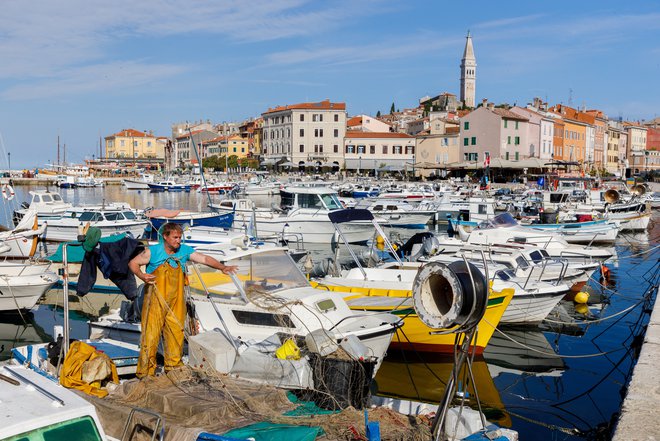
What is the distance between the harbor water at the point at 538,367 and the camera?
1046 centimetres

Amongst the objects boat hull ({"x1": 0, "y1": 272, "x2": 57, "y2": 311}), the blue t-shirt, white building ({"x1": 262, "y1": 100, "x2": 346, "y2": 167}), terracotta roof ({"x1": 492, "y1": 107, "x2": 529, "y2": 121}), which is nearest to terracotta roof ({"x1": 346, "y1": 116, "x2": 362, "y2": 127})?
white building ({"x1": 262, "y1": 100, "x2": 346, "y2": 167})

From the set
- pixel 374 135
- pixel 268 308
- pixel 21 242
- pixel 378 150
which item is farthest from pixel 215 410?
pixel 374 135

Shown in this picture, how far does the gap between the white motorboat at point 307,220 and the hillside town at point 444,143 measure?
36573mm

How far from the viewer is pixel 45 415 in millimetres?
5039

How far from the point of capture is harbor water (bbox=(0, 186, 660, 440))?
10.5 metres

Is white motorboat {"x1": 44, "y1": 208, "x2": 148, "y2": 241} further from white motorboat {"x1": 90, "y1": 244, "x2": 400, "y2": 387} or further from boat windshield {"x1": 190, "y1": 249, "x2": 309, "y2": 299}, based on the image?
boat windshield {"x1": 190, "y1": 249, "x2": 309, "y2": 299}

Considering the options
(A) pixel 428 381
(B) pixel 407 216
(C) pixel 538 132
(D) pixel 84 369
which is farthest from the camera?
(C) pixel 538 132

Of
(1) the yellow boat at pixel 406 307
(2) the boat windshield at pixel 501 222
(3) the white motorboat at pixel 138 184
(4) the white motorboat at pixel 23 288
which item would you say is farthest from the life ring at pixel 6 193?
(3) the white motorboat at pixel 138 184

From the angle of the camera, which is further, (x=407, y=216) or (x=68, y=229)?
(x=407, y=216)

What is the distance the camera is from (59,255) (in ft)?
55.4

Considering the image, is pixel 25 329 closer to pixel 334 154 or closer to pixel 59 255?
pixel 59 255

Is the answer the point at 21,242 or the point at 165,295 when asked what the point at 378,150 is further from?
the point at 165,295

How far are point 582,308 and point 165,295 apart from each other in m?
13.5

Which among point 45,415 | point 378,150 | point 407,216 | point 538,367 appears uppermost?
point 378,150
